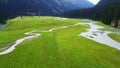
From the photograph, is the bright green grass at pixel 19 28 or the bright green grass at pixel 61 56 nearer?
the bright green grass at pixel 61 56

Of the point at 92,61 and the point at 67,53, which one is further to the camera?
the point at 67,53

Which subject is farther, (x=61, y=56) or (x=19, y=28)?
(x=19, y=28)

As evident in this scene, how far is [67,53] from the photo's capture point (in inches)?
2547

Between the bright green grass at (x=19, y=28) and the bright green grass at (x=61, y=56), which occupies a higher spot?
the bright green grass at (x=61, y=56)

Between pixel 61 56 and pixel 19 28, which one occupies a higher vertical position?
pixel 61 56

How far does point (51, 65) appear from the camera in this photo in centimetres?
5559

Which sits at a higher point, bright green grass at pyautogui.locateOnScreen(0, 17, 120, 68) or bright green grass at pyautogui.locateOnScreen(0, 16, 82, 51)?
bright green grass at pyautogui.locateOnScreen(0, 17, 120, 68)

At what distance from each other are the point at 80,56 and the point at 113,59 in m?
8.59

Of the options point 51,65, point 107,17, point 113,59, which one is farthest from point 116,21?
point 51,65

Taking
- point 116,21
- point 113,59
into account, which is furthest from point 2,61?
point 116,21

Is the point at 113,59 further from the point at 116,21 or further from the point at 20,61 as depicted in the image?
the point at 116,21

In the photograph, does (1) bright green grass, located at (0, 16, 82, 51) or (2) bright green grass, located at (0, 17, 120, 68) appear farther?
(1) bright green grass, located at (0, 16, 82, 51)

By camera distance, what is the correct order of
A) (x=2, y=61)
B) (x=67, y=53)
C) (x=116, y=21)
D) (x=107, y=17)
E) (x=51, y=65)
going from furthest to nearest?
(x=107, y=17), (x=116, y=21), (x=67, y=53), (x=2, y=61), (x=51, y=65)

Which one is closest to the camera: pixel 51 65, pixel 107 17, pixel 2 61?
pixel 51 65
